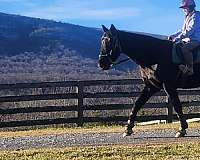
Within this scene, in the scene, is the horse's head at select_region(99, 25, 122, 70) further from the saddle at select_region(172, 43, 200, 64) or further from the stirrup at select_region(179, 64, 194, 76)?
the stirrup at select_region(179, 64, 194, 76)

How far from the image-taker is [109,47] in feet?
43.8

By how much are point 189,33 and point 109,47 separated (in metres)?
1.68

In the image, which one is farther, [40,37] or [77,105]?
[40,37]

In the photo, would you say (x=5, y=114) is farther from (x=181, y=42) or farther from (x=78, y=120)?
(x=181, y=42)

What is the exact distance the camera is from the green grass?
1044 centimetres

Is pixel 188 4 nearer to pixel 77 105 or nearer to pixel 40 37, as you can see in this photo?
pixel 77 105

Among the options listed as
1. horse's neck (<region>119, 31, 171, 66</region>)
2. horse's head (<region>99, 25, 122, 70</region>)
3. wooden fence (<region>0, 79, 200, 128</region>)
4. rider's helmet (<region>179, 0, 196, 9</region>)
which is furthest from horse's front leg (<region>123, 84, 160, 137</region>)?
wooden fence (<region>0, 79, 200, 128</region>)

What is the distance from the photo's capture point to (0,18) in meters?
93.8

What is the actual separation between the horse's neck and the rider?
393mm

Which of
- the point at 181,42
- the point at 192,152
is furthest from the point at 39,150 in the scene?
the point at 181,42

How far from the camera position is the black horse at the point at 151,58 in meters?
13.3

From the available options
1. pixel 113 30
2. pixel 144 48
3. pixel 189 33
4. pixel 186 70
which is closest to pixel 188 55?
pixel 186 70

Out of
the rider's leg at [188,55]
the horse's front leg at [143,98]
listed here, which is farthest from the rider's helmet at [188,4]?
the horse's front leg at [143,98]

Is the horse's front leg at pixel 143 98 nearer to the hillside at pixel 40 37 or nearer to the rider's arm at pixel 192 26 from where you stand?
the rider's arm at pixel 192 26
